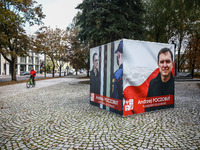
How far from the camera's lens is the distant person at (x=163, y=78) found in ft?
20.8

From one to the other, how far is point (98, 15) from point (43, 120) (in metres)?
10.8

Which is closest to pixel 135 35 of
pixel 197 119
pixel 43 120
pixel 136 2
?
pixel 136 2

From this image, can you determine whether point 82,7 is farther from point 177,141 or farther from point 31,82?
point 177,141

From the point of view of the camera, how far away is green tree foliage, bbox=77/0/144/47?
1370cm

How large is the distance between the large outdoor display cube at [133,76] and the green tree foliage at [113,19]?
7503 millimetres

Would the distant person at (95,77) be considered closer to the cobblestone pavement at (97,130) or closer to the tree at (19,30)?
the cobblestone pavement at (97,130)

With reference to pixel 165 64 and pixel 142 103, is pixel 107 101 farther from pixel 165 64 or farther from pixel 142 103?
pixel 165 64

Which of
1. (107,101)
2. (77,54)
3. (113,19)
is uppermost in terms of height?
(113,19)

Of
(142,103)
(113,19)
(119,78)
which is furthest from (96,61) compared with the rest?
(113,19)

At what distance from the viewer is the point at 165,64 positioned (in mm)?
6559

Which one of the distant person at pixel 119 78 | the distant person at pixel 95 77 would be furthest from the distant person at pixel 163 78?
the distant person at pixel 95 77

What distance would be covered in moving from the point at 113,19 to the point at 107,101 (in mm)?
9170

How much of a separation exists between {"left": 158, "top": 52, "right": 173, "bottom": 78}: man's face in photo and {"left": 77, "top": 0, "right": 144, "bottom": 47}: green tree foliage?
7.47 metres

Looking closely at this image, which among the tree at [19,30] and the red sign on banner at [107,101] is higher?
the tree at [19,30]
